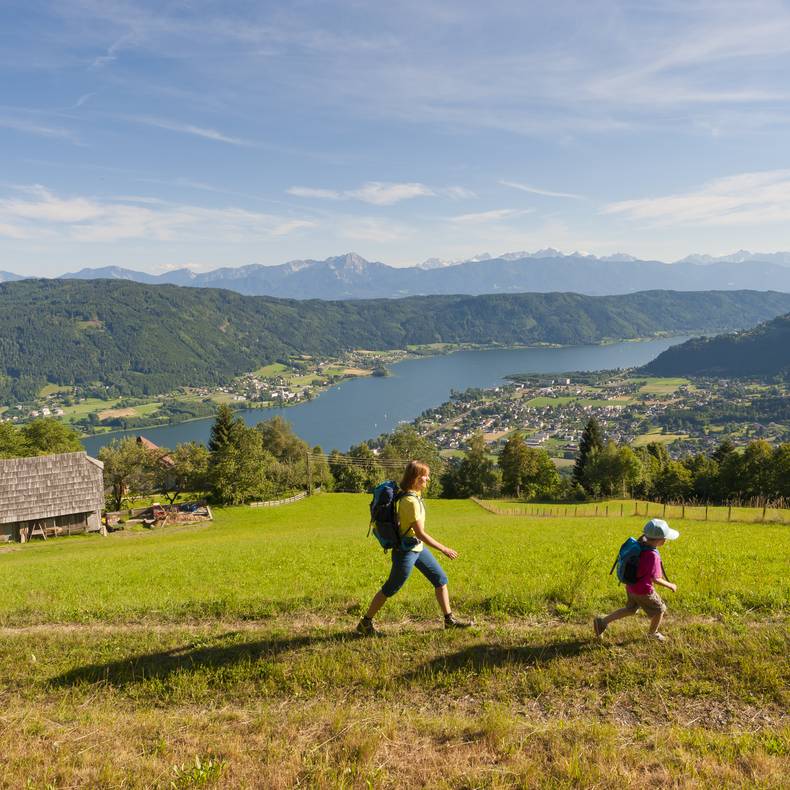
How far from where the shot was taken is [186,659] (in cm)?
747

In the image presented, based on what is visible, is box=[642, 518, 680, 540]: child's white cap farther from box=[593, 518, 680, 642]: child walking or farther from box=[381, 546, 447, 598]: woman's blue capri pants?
box=[381, 546, 447, 598]: woman's blue capri pants

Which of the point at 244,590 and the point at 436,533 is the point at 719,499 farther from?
the point at 244,590

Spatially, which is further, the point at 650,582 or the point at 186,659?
the point at 186,659

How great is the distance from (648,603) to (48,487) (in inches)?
1810

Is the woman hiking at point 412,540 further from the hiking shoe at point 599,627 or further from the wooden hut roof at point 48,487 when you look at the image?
the wooden hut roof at point 48,487

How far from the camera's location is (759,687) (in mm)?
6043

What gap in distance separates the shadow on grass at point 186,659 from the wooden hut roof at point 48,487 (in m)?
40.0

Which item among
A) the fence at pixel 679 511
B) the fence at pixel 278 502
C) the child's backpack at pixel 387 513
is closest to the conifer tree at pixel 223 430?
the fence at pixel 278 502

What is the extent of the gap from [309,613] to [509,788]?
5.54m

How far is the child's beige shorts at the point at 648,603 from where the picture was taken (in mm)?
7234

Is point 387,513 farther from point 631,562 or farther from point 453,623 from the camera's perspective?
point 631,562

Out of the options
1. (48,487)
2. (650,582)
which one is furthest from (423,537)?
(48,487)

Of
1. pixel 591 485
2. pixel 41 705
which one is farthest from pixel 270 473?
pixel 41 705

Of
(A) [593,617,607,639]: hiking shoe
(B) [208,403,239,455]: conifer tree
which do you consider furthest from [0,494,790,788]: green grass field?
(B) [208,403,239,455]: conifer tree
